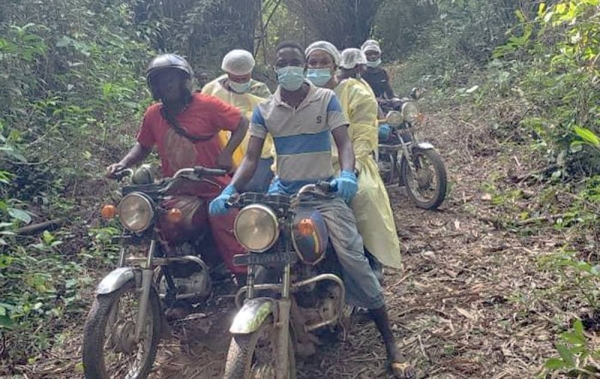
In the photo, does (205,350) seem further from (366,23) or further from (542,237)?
(366,23)

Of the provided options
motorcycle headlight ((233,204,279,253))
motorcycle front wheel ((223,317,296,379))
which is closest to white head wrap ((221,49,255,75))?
motorcycle headlight ((233,204,279,253))

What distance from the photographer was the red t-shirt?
4.10 meters

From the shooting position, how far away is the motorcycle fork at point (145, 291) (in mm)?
3381

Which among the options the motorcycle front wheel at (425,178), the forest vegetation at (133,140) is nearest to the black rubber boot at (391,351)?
the forest vegetation at (133,140)

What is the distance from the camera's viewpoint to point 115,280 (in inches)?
130

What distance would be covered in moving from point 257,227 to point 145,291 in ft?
2.59

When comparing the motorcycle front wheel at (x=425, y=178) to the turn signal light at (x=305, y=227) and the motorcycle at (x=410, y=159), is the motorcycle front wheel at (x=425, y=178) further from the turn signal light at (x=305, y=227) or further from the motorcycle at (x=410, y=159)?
the turn signal light at (x=305, y=227)

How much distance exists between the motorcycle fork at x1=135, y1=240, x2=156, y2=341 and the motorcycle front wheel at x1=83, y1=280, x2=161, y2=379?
4 cm

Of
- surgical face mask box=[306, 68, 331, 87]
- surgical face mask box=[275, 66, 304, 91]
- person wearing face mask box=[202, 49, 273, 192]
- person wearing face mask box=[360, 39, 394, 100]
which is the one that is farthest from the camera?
person wearing face mask box=[360, 39, 394, 100]

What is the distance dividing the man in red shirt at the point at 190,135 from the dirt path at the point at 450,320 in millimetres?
632

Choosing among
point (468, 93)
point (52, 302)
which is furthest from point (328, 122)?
point (468, 93)

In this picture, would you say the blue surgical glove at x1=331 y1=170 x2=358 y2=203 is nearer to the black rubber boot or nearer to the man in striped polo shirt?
the man in striped polo shirt

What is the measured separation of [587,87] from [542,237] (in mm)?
1532

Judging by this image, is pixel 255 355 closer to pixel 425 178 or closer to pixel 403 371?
pixel 403 371
